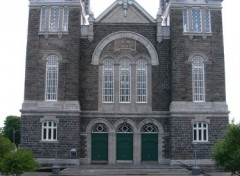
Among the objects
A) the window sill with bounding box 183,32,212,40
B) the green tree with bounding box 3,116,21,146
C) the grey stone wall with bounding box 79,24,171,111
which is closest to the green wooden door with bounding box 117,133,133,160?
the grey stone wall with bounding box 79,24,171,111

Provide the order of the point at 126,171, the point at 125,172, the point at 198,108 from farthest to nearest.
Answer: the point at 198,108 → the point at 126,171 → the point at 125,172

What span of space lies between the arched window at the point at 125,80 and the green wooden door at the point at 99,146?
346 centimetres

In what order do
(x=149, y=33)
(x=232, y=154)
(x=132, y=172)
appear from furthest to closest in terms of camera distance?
(x=149, y=33) < (x=132, y=172) < (x=232, y=154)

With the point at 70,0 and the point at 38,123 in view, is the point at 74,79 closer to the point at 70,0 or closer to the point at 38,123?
the point at 38,123

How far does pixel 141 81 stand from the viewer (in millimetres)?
35906

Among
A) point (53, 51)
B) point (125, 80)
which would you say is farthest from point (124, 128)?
point (53, 51)

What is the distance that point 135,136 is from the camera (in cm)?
3516

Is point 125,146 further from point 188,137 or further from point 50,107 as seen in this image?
point 50,107

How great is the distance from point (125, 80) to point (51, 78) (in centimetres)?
614

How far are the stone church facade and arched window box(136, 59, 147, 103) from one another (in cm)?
8

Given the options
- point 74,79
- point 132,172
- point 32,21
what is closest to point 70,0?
point 32,21

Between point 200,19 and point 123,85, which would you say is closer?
point 200,19

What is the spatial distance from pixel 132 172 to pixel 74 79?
9.92m

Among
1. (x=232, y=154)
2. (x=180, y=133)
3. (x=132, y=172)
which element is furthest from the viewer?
(x=180, y=133)
